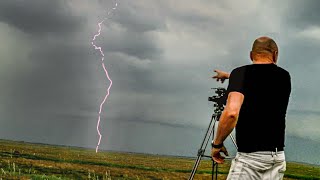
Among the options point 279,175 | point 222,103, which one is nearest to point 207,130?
point 222,103

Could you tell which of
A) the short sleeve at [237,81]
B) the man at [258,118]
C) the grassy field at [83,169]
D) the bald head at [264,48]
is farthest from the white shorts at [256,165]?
the grassy field at [83,169]

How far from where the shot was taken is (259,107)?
427 cm

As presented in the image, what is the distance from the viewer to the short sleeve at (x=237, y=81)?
421 cm

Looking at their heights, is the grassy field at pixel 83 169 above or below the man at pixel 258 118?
below

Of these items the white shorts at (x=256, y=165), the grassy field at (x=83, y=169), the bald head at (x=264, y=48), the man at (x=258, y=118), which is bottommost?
the grassy field at (x=83, y=169)

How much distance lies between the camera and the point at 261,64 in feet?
14.5

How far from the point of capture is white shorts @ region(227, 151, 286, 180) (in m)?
4.30

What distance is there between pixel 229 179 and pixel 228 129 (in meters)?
0.55

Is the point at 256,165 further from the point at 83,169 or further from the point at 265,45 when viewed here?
the point at 83,169

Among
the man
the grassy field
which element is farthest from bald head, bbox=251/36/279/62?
the grassy field

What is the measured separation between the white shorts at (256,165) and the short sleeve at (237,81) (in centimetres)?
67

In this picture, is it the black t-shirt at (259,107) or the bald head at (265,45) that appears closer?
the black t-shirt at (259,107)

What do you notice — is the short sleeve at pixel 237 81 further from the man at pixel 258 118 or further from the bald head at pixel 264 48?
the bald head at pixel 264 48

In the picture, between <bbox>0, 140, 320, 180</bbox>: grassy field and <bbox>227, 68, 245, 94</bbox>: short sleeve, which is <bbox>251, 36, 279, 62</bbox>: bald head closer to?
<bbox>227, 68, 245, 94</bbox>: short sleeve
